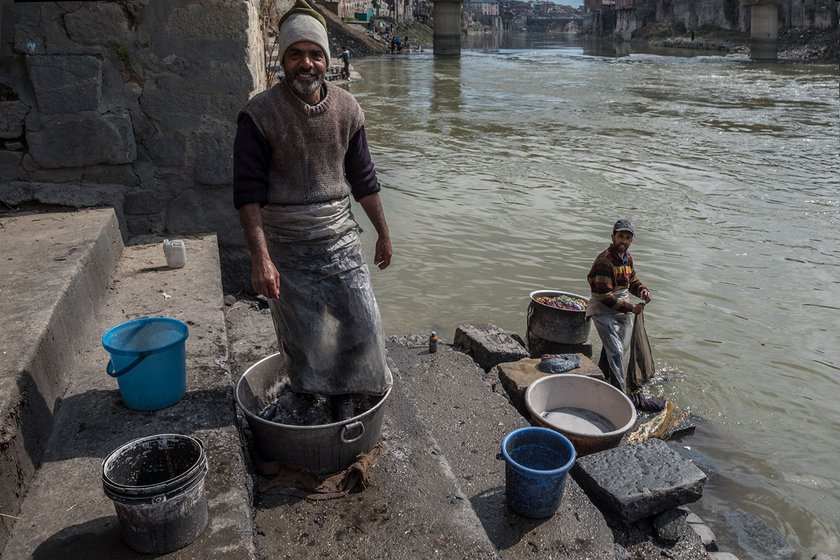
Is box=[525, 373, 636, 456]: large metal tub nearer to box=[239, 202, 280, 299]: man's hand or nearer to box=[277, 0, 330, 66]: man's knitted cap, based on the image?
box=[239, 202, 280, 299]: man's hand

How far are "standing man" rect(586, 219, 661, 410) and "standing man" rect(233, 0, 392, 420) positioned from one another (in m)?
2.67

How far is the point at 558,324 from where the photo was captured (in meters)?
6.02

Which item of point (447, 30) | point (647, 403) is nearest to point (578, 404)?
point (647, 403)

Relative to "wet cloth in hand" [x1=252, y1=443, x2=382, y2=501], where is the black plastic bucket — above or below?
above

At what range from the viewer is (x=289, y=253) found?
2.99 m

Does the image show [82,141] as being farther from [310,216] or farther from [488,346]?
[488,346]

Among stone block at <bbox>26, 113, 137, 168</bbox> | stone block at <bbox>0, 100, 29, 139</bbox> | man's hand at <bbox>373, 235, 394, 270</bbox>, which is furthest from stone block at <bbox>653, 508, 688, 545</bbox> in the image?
stone block at <bbox>0, 100, 29, 139</bbox>

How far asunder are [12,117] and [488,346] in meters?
3.76

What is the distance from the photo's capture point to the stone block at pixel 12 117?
4711 mm

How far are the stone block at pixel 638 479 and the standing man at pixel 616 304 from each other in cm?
140

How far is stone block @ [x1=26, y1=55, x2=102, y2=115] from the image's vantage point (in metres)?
4.71

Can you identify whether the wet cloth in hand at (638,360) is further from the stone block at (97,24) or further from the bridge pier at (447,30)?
the bridge pier at (447,30)

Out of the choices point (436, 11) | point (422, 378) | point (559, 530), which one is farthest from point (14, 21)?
point (436, 11)

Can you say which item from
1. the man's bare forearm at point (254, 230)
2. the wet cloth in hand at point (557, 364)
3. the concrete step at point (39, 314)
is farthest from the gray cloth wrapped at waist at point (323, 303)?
the wet cloth in hand at point (557, 364)
